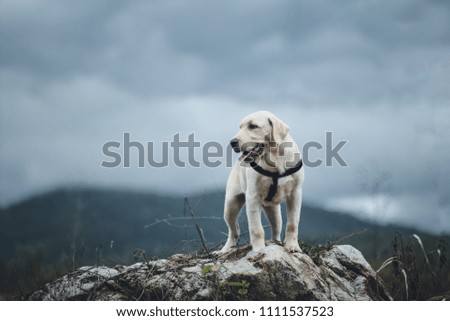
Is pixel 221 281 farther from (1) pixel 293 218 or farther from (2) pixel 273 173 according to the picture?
(2) pixel 273 173

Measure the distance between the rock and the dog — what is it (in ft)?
1.40

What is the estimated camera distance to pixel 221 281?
7.06 m

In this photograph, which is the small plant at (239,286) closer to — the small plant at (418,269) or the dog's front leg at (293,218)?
the dog's front leg at (293,218)

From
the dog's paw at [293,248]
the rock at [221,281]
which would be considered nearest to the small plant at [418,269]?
the rock at [221,281]

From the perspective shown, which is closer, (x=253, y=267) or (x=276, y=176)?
(x=253, y=267)

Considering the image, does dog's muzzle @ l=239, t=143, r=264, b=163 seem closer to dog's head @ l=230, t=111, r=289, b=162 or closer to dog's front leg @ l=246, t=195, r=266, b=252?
dog's head @ l=230, t=111, r=289, b=162

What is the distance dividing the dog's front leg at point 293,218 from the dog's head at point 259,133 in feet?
2.69

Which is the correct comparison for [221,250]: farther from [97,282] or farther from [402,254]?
[402,254]

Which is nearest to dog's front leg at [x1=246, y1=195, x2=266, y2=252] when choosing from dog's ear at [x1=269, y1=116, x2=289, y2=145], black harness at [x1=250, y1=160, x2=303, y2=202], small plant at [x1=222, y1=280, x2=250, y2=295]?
black harness at [x1=250, y1=160, x2=303, y2=202]

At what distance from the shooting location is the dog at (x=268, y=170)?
7832 millimetres
